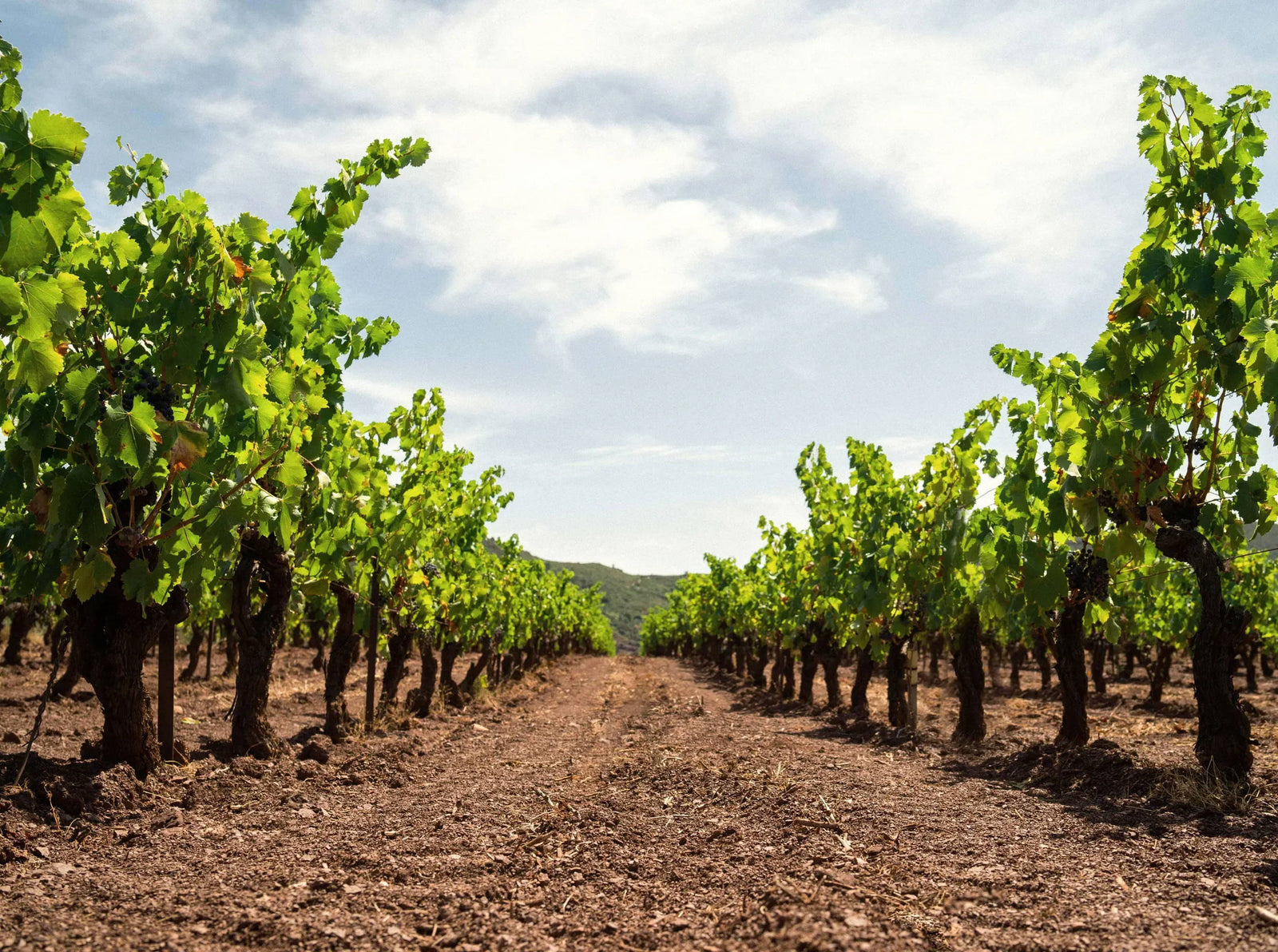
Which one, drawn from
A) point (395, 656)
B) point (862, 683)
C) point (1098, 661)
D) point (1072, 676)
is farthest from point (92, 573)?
point (1098, 661)

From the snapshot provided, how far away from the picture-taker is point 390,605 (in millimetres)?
13984

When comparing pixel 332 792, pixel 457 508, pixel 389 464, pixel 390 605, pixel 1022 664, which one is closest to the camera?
pixel 332 792

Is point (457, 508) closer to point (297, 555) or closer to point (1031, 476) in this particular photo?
point (297, 555)

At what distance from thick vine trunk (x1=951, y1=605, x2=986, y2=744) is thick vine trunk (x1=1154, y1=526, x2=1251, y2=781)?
15.7 feet

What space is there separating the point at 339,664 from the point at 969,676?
881cm

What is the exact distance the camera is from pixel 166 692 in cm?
788

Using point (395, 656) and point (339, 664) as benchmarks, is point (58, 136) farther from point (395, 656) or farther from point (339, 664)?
point (395, 656)

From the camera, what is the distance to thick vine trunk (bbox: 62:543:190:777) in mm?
7152

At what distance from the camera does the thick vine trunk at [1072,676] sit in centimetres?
1040

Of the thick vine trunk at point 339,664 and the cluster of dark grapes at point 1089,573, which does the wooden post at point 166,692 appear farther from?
the cluster of dark grapes at point 1089,573

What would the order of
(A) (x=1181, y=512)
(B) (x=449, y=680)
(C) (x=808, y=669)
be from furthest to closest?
(C) (x=808, y=669)
(B) (x=449, y=680)
(A) (x=1181, y=512)

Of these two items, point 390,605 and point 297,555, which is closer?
point 297,555

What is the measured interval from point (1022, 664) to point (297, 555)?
45.3 metres

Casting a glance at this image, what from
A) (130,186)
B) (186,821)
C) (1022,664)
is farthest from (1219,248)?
(1022,664)
